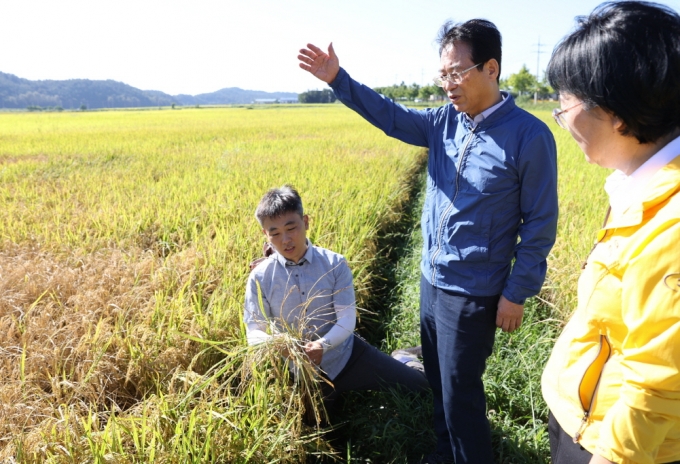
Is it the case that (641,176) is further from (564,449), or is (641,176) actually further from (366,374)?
(366,374)

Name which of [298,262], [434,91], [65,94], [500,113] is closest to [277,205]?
[298,262]

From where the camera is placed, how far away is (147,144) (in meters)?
11.1

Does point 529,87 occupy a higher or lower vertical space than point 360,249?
higher

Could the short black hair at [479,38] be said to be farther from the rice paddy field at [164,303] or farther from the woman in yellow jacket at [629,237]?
the rice paddy field at [164,303]

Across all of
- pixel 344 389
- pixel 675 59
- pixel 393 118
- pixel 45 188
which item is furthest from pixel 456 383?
pixel 45 188

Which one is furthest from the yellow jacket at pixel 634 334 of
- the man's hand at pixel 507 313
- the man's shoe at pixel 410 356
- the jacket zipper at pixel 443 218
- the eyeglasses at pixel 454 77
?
the man's shoe at pixel 410 356

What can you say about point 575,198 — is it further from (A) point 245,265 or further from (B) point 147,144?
(B) point 147,144

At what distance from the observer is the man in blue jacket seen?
1.56 meters

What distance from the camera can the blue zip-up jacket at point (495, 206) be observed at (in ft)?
5.07

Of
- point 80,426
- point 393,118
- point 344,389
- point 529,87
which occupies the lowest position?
point 344,389

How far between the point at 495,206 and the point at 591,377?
31.3 inches

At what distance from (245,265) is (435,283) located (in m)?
1.55

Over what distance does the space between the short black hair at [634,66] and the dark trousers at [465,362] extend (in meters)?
0.94

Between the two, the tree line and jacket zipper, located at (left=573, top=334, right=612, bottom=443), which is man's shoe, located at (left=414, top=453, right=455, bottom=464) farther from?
the tree line
